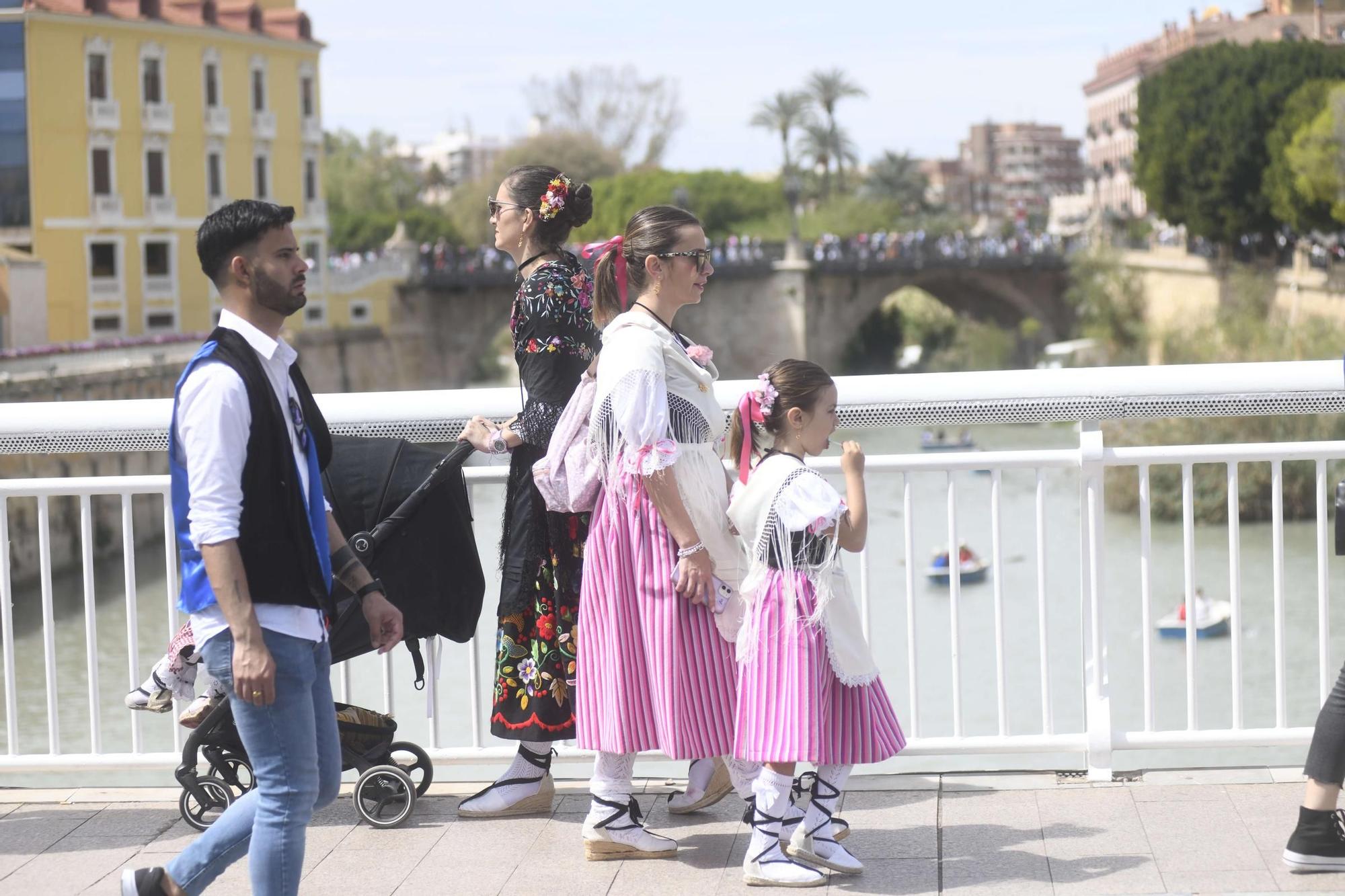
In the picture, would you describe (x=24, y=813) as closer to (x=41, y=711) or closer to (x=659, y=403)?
(x=659, y=403)

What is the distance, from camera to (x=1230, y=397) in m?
4.20

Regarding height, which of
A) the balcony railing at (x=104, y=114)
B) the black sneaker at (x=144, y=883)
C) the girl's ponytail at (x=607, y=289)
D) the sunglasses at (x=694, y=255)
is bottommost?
the black sneaker at (x=144, y=883)

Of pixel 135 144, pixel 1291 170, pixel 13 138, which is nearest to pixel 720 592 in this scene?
pixel 1291 170

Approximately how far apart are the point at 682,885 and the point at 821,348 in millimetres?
52392

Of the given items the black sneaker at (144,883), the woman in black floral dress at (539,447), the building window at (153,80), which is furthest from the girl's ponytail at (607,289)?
the building window at (153,80)

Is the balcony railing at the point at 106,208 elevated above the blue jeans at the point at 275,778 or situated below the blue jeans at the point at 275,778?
above

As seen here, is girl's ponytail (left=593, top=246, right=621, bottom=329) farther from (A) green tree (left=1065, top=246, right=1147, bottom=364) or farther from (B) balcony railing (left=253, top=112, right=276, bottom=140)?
(A) green tree (left=1065, top=246, right=1147, bottom=364)

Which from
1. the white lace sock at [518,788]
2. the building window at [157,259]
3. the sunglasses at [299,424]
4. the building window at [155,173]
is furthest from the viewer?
the building window at [155,173]

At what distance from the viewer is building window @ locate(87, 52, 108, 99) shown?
4178cm

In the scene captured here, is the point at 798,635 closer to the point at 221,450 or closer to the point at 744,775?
the point at 744,775

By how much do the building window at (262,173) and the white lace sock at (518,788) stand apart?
147 ft

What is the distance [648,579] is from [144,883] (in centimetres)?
127

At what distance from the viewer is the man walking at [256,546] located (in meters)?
2.73

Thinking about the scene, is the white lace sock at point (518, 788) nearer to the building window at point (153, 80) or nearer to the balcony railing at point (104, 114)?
the balcony railing at point (104, 114)
